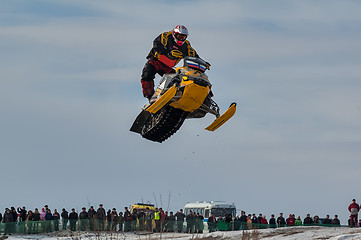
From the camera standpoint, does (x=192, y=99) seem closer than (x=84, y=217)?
Yes

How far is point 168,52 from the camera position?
26109mm

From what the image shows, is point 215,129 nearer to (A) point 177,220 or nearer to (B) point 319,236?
(B) point 319,236

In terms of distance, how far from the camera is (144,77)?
27109mm

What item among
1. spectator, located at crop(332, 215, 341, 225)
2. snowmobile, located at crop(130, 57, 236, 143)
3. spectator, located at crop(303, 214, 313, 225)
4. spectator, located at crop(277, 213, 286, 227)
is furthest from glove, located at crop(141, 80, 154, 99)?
spectator, located at crop(332, 215, 341, 225)

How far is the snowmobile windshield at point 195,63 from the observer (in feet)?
81.1

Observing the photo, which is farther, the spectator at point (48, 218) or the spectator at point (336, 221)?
the spectator at point (336, 221)

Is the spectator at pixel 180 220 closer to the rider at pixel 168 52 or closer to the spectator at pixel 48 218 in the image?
the spectator at pixel 48 218

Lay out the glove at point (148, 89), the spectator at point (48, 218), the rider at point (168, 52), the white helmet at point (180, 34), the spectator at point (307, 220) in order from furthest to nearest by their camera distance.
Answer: the spectator at point (307, 220) < the spectator at point (48, 218) < the glove at point (148, 89) < the rider at point (168, 52) < the white helmet at point (180, 34)

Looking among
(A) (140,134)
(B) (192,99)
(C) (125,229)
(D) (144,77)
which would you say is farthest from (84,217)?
(B) (192,99)

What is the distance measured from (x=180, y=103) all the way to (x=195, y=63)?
1.75 m

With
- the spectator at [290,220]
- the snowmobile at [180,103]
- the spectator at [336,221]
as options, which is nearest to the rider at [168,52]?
the snowmobile at [180,103]

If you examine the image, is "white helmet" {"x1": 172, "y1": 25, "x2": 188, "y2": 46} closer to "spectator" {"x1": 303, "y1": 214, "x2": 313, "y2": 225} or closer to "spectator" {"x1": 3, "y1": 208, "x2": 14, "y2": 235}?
"spectator" {"x1": 3, "y1": 208, "x2": 14, "y2": 235}

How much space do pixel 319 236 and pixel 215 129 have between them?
6329 mm

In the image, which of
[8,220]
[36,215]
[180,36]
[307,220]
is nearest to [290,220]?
[307,220]
